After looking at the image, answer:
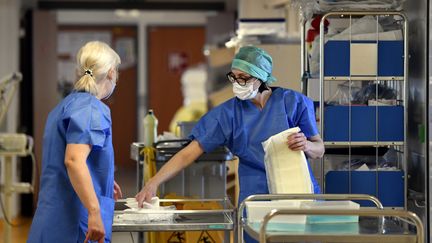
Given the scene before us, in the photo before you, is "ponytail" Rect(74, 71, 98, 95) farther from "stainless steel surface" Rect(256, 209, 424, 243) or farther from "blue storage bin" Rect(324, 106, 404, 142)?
"blue storage bin" Rect(324, 106, 404, 142)

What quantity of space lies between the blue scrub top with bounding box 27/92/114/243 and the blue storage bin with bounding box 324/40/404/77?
1103mm

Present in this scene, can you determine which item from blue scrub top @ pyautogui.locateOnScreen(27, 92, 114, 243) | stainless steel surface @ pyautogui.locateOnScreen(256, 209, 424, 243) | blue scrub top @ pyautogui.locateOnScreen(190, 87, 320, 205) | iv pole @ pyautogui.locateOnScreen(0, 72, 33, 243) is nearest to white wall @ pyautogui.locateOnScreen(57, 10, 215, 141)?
iv pole @ pyautogui.locateOnScreen(0, 72, 33, 243)

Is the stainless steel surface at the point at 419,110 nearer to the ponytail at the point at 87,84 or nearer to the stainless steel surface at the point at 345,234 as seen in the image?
the stainless steel surface at the point at 345,234

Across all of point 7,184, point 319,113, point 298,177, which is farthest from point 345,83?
point 7,184

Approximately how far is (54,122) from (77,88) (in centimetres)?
15

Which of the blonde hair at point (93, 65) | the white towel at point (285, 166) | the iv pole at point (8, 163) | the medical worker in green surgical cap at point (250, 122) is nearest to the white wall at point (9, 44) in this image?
the iv pole at point (8, 163)

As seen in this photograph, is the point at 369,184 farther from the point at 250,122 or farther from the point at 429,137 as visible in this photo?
the point at 250,122

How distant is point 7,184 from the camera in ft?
16.8

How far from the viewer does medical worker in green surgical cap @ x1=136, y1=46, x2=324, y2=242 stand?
3166 mm

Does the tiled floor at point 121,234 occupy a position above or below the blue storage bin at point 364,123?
below

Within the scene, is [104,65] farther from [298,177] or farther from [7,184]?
[7,184]

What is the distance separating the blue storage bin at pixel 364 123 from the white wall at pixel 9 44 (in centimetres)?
413

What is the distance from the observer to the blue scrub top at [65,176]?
9.11 ft

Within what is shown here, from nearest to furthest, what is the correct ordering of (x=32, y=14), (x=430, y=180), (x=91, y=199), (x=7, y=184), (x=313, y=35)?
(x=91, y=199) < (x=430, y=180) < (x=313, y=35) < (x=7, y=184) < (x=32, y=14)
